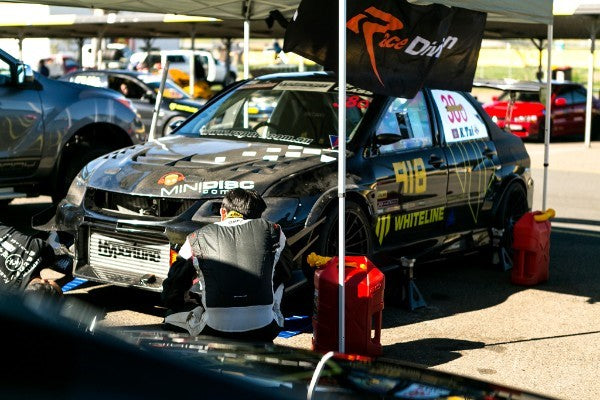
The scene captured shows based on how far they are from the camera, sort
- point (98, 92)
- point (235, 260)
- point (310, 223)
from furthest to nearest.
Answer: point (98, 92) < point (310, 223) < point (235, 260)

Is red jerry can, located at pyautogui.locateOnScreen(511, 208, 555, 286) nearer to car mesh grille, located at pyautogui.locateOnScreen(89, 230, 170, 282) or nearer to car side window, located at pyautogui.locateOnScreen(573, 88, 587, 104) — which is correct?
car mesh grille, located at pyautogui.locateOnScreen(89, 230, 170, 282)

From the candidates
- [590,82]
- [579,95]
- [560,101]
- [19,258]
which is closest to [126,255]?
[19,258]

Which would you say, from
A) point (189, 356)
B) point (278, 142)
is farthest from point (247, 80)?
point (189, 356)

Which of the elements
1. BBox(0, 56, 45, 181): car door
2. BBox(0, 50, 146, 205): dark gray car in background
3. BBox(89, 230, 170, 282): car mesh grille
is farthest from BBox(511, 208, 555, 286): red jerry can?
BBox(0, 56, 45, 181): car door

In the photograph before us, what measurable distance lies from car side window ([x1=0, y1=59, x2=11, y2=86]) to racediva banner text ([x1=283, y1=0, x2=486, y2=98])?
4292mm

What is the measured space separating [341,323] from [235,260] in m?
1.08

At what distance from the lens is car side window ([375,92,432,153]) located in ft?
26.2

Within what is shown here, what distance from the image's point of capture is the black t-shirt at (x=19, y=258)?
17.8 feet

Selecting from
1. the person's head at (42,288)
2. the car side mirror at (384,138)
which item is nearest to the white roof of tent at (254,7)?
the car side mirror at (384,138)

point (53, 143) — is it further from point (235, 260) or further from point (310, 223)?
point (235, 260)

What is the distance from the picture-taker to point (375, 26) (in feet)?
21.3

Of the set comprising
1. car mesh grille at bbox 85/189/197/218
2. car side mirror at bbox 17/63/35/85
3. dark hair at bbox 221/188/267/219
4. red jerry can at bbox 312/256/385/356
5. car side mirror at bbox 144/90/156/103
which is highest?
car side mirror at bbox 17/63/35/85

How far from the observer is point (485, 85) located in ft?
31.7

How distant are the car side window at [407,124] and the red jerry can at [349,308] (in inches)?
71.6
